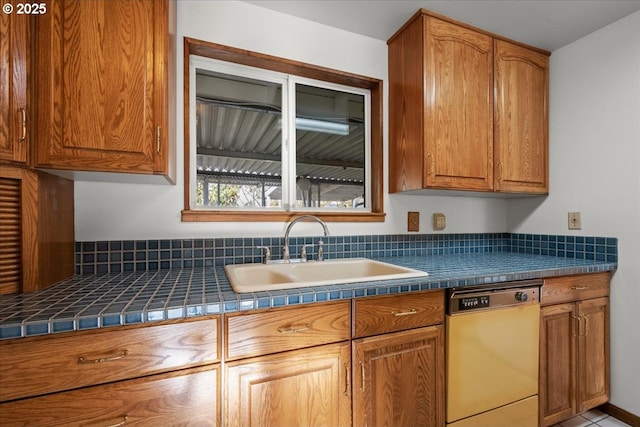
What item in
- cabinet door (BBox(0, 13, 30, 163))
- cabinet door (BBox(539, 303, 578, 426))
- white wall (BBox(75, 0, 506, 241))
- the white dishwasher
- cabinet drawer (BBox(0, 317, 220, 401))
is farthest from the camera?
cabinet door (BBox(539, 303, 578, 426))

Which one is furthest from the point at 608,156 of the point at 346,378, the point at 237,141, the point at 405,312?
the point at 237,141

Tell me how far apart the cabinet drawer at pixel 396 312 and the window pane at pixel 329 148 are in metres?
0.86

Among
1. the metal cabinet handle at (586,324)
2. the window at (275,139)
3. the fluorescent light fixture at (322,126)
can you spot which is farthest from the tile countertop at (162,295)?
the fluorescent light fixture at (322,126)

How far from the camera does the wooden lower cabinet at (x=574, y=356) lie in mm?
1506

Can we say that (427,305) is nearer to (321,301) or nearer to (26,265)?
(321,301)

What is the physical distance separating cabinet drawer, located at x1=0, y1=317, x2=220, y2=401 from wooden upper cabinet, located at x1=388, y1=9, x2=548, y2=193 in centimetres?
136

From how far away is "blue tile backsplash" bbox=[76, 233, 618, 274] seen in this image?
136 centimetres

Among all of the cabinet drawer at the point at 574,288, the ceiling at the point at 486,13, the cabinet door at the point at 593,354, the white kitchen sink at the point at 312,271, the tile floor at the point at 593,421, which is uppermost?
the ceiling at the point at 486,13

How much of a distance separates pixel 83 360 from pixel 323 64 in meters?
1.78

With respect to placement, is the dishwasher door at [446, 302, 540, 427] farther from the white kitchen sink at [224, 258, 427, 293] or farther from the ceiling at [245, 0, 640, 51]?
the ceiling at [245, 0, 640, 51]

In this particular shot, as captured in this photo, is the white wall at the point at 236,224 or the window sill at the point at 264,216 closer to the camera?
the white wall at the point at 236,224

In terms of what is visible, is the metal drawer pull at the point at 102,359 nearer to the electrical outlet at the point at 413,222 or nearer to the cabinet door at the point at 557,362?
the electrical outlet at the point at 413,222

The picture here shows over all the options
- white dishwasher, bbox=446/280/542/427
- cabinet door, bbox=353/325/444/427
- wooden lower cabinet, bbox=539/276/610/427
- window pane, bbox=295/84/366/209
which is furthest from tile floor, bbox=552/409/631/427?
window pane, bbox=295/84/366/209

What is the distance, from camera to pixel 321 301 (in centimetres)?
105
